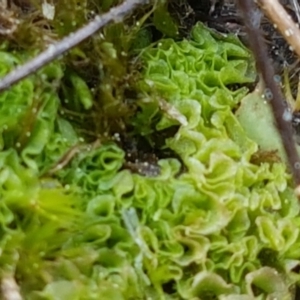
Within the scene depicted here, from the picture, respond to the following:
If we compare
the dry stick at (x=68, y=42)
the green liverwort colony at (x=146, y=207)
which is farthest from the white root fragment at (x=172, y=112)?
the dry stick at (x=68, y=42)

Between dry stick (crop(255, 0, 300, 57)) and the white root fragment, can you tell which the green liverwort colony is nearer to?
the white root fragment

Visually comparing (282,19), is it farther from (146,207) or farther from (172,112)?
(146,207)

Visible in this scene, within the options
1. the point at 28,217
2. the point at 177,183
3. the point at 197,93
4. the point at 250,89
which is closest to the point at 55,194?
the point at 28,217

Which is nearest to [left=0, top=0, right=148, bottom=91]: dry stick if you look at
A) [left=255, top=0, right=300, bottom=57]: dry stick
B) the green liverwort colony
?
the green liverwort colony

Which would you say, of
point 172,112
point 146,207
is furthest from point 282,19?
point 146,207

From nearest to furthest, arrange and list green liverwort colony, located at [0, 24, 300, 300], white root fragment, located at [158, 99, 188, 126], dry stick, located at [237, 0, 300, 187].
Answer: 1. dry stick, located at [237, 0, 300, 187]
2. green liverwort colony, located at [0, 24, 300, 300]
3. white root fragment, located at [158, 99, 188, 126]

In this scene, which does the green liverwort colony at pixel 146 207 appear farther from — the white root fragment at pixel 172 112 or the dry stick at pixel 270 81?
the dry stick at pixel 270 81
